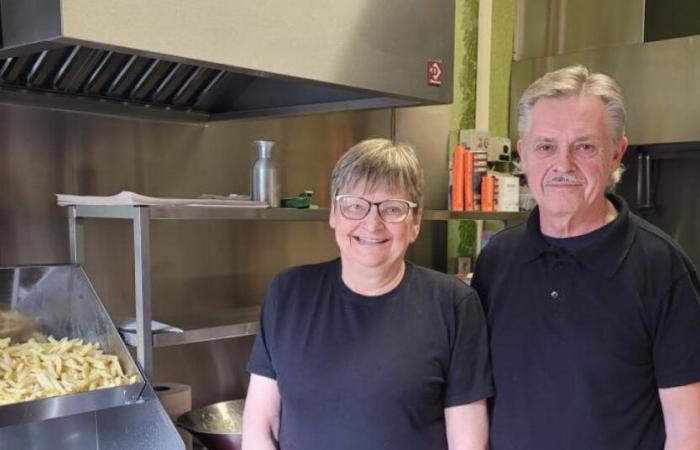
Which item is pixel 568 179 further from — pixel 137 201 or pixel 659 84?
pixel 659 84

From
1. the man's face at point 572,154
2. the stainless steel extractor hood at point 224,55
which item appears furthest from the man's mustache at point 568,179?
the stainless steel extractor hood at point 224,55

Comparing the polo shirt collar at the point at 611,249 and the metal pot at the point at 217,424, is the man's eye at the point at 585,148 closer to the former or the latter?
the polo shirt collar at the point at 611,249

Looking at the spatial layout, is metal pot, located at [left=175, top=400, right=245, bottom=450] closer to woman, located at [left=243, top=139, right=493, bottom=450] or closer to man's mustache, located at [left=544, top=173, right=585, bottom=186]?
woman, located at [left=243, top=139, right=493, bottom=450]

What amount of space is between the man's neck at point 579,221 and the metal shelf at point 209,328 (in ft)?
2.36

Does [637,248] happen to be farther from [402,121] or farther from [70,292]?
[402,121]

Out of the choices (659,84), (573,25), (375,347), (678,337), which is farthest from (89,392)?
(573,25)

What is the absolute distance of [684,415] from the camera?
105cm

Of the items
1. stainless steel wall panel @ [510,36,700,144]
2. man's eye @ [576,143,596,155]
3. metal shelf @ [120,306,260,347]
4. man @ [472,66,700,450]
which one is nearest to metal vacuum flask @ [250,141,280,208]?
metal shelf @ [120,306,260,347]

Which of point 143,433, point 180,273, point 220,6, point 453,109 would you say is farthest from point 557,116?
point 453,109

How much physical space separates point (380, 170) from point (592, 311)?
17.2 inches

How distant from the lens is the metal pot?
4.57ft

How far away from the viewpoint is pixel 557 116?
109cm

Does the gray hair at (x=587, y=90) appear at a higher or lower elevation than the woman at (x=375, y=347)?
higher

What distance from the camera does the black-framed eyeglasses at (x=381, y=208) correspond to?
1.17 m
